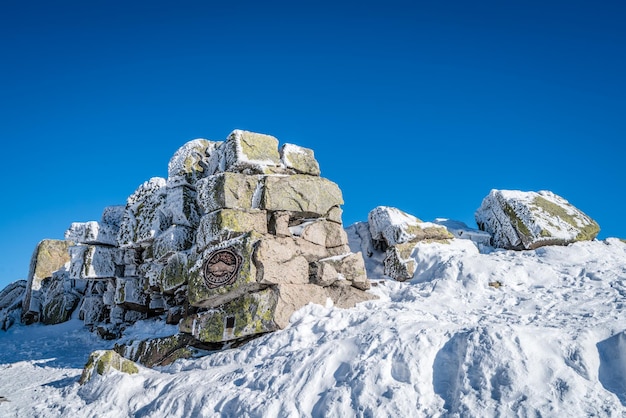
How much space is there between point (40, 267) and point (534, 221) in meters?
23.9

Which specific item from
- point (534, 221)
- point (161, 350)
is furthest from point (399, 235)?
point (161, 350)

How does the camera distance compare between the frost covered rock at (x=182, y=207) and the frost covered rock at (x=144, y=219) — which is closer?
the frost covered rock at (x=182, y=207)

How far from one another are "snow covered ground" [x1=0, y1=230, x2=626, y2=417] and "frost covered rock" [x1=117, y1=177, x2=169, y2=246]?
4.72 meters

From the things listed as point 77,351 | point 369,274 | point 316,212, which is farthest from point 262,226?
point 77,351

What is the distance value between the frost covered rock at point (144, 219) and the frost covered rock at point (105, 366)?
20.2 ft

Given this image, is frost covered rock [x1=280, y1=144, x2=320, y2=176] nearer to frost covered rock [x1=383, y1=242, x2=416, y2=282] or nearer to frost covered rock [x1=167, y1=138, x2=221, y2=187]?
frost covered rock [x1=167, y1=138, x2=221, y2=187]

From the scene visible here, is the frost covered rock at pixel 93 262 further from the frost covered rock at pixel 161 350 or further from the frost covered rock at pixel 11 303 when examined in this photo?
the frost covered rock at pixel 11 303

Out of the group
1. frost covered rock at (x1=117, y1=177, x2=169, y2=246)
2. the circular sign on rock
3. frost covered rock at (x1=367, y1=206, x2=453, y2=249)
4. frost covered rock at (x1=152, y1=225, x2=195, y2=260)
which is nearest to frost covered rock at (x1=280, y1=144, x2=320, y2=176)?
frost covered rock at (x1=367, y1=206, x2=453, y2=249)

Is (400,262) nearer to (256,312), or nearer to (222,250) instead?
(256,312)

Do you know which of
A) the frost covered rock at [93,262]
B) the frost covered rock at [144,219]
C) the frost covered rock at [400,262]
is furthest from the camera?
the frost covered rock at [93,262]

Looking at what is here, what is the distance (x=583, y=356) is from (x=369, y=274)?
9112mm

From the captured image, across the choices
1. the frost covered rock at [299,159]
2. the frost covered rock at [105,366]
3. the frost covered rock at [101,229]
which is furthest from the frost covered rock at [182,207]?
the frost covered rock at [105,366]

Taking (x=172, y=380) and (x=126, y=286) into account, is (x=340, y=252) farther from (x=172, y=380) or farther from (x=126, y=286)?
(x=126, y=286)

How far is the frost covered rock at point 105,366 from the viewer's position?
10.1 metres
